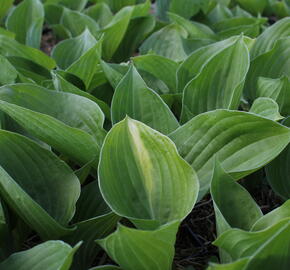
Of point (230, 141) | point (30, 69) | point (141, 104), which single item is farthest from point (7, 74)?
point (230, 141)

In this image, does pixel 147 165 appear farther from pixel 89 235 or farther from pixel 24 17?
pixel 24 17

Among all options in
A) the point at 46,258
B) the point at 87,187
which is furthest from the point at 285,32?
the point at 46,258

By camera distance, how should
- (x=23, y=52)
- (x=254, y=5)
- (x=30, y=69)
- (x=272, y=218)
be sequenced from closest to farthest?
1. (x=272, y=218)
2. (x=30, y=69)
3. (x=23, y=52)
4. (x=254, y=5)

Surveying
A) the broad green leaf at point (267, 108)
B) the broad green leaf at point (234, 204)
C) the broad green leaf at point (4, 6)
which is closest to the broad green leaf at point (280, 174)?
the broad green leaf at point (267, 108)

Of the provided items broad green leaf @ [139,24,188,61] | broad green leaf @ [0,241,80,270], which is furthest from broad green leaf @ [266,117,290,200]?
broad green leaf @ [139,24,188,61]

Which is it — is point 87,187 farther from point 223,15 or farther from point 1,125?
point 223,15

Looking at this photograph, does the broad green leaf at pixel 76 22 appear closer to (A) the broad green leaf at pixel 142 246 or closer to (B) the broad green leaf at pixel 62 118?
(B) the broad green leaf at pixel 62 118
